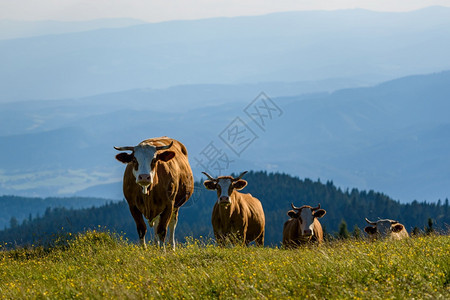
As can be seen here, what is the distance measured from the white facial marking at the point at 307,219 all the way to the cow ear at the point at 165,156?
6202 millimetres

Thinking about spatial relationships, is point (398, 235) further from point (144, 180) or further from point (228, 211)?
point (144, 180)

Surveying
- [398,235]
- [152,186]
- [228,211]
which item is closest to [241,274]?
[152,186]

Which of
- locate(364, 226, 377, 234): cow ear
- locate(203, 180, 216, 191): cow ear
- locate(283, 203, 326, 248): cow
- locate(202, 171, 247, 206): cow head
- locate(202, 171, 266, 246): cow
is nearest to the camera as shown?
locate(202, 171, 247, 206): cow head

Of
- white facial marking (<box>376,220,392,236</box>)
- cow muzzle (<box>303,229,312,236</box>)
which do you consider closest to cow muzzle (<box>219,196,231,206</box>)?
cow muzzle (<box>303,229,312,236</box>)

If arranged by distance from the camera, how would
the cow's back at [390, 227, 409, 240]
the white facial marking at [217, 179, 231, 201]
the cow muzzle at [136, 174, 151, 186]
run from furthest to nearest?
the white facial marking at [217, 179, 231, 201] < the cow's back at [390, 227, 409, 240] < the cow muzzle at [136, 174, 151, 186]

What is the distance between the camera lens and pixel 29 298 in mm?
11094

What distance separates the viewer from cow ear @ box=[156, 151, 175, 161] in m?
16.3

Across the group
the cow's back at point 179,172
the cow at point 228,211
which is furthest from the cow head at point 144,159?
the cow at point 228,211

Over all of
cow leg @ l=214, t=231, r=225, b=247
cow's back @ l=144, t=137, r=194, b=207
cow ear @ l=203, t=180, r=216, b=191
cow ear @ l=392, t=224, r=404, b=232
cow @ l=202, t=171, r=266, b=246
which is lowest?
cow ear @ l=392, t=224, r=404, b=232

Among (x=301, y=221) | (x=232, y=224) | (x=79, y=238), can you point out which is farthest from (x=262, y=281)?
(x=301, y=221)

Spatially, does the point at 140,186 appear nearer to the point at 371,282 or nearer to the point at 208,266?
the point at 208,266

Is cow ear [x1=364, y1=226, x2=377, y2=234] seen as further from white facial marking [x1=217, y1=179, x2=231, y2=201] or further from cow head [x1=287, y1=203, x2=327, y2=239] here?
white facial marking [x1=217, y1=179, x2=231, y2=201]

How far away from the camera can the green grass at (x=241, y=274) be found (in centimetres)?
957

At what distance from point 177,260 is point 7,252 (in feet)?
23.8
